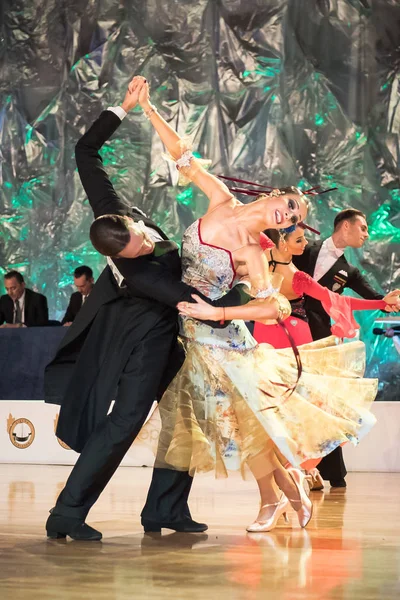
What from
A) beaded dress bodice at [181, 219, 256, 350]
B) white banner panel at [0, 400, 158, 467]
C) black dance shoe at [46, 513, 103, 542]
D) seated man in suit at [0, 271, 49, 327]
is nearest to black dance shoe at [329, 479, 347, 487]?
white banner panel at [0, 400, 158, 467]

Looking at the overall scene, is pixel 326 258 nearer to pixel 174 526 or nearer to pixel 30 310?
pixel 174 526

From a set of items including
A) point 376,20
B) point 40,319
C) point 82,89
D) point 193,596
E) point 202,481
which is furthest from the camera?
point 82,89

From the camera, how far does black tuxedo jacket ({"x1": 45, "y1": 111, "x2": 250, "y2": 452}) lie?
11.4 feet

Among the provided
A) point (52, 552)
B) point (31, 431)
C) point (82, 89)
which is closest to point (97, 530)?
point (52, 552)

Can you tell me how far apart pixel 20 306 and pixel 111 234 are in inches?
245

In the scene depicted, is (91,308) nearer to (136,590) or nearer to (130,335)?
(130,335)

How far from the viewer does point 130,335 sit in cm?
351

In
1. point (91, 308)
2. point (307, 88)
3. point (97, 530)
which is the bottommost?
point (97, 530)

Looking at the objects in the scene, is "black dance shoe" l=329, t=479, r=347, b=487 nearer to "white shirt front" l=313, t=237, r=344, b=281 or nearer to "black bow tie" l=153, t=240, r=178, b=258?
"white shirt front" l=313, t=237, r=344, b=281

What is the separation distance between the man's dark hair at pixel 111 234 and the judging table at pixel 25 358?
172 inches

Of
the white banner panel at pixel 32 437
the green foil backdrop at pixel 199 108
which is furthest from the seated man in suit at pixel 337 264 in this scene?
the green foil backdrop at pixel 199 108

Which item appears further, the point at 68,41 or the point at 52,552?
the point at 68,41

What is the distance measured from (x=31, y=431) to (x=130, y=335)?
4.03 metres

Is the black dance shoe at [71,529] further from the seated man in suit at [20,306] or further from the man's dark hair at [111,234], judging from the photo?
the seated man in suit at [20,306]
